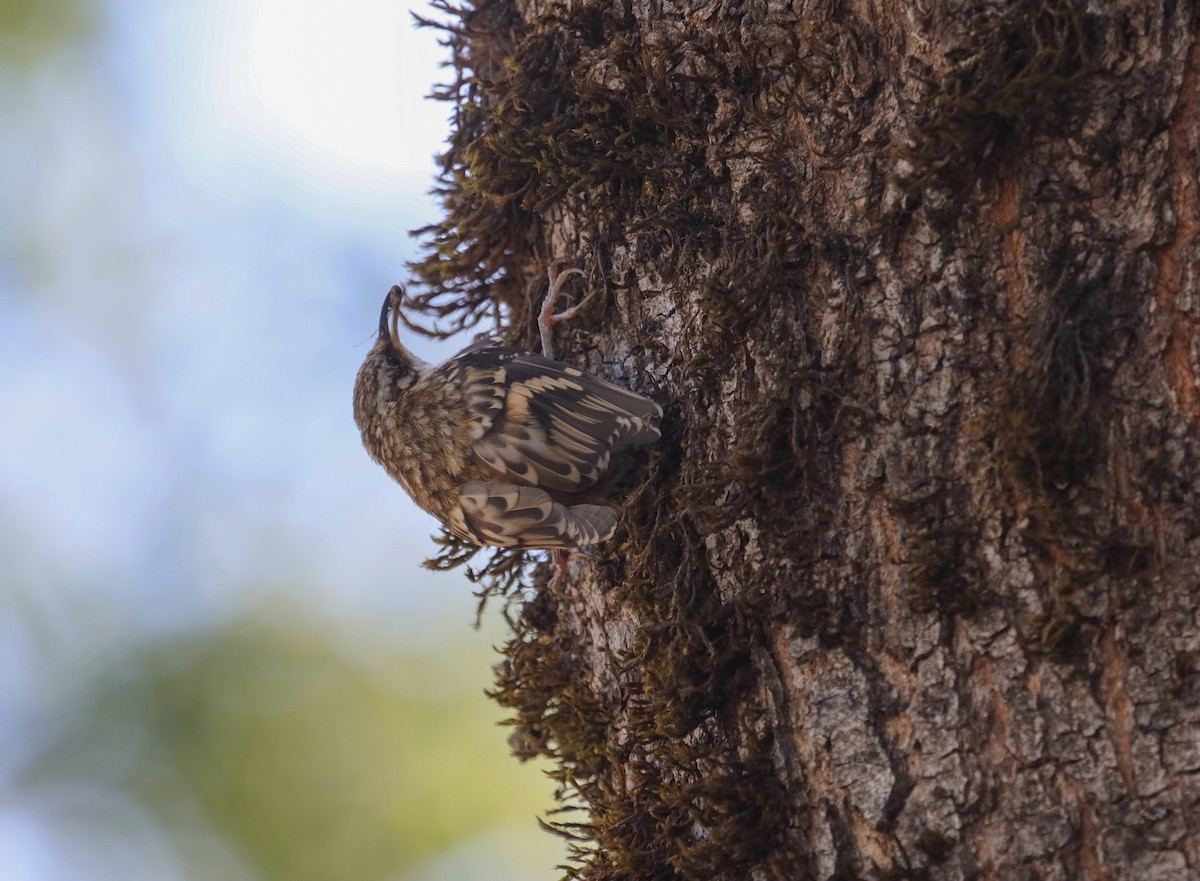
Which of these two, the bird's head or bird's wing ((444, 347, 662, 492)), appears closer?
bird's wing ((444, 347, 662, 492))

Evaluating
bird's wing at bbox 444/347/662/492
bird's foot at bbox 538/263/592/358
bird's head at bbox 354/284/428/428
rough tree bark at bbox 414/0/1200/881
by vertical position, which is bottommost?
rough tree bark at bbox 414/0/1200/881

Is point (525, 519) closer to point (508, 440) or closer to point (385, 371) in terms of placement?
point (508, 440)

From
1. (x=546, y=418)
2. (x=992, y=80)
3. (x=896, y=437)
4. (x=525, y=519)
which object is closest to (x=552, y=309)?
(x=546, y=418)

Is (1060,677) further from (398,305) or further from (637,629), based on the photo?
(398,305)

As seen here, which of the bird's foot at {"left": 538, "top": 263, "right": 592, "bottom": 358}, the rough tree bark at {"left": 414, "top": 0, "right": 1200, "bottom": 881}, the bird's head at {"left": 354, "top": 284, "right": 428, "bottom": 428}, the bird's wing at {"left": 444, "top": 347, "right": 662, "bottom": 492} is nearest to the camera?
the rough tree bark at {"left": 414, "top": 0, "right": 1200, "bottom": 881}

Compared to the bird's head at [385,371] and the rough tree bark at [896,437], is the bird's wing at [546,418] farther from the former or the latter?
the bird's head at [385,371]

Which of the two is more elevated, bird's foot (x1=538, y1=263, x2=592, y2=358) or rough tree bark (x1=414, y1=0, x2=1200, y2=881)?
bird's foot (x1=538, y1=263, x2=592, y2=358)

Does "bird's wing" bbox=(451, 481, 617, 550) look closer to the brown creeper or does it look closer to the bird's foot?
the brown creeper

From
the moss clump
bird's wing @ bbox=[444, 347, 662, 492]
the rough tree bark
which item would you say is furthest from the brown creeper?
the moss clump
